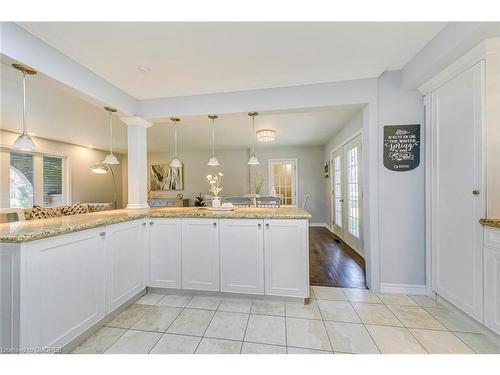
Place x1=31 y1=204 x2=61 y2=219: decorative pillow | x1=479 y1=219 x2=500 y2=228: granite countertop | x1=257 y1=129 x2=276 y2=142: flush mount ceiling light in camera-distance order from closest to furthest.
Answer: x1=479 y1=219 x2=500 y2=228: granite countertop
x1=31 y1=204 x2=61 y2=219: decorative pillow
x1=257 y1=129 x2=276 y2=142: flush mount ceiling light

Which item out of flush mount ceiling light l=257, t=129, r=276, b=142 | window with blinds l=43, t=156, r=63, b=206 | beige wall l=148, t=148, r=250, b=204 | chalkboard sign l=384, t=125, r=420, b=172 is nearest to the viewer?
chalkboard sign l=384, t=125, r=420, b=172

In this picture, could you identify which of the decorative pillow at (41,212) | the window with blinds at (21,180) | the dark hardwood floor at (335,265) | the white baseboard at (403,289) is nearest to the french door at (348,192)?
the dark hardwood floor at (335,265)

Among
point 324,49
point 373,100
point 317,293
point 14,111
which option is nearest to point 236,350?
point 317,293

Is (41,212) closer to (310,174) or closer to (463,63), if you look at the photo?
(463,63)

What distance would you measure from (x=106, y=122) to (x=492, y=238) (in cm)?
512

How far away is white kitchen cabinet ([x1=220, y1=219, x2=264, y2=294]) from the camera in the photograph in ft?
6.97

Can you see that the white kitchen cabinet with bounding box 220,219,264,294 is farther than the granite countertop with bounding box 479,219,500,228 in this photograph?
Yes

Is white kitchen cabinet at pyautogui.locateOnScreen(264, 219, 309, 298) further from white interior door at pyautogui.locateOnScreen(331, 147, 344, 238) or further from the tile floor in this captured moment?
white interior door at pyautogui.locateOnScreen(331, 147, 344, 238)

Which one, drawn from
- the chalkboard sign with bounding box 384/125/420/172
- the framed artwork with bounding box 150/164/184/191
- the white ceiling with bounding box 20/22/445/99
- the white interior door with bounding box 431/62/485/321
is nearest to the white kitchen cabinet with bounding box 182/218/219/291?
the white ceiling with bounding box 20/22/445/99

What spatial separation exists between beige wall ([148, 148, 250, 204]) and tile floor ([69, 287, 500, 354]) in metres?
4.45

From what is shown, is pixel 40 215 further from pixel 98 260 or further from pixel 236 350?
pixel 236 350

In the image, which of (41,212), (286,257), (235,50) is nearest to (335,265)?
(286,257)

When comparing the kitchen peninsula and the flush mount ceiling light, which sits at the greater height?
the flush mount ceiling light

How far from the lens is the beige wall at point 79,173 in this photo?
4.03 metres
